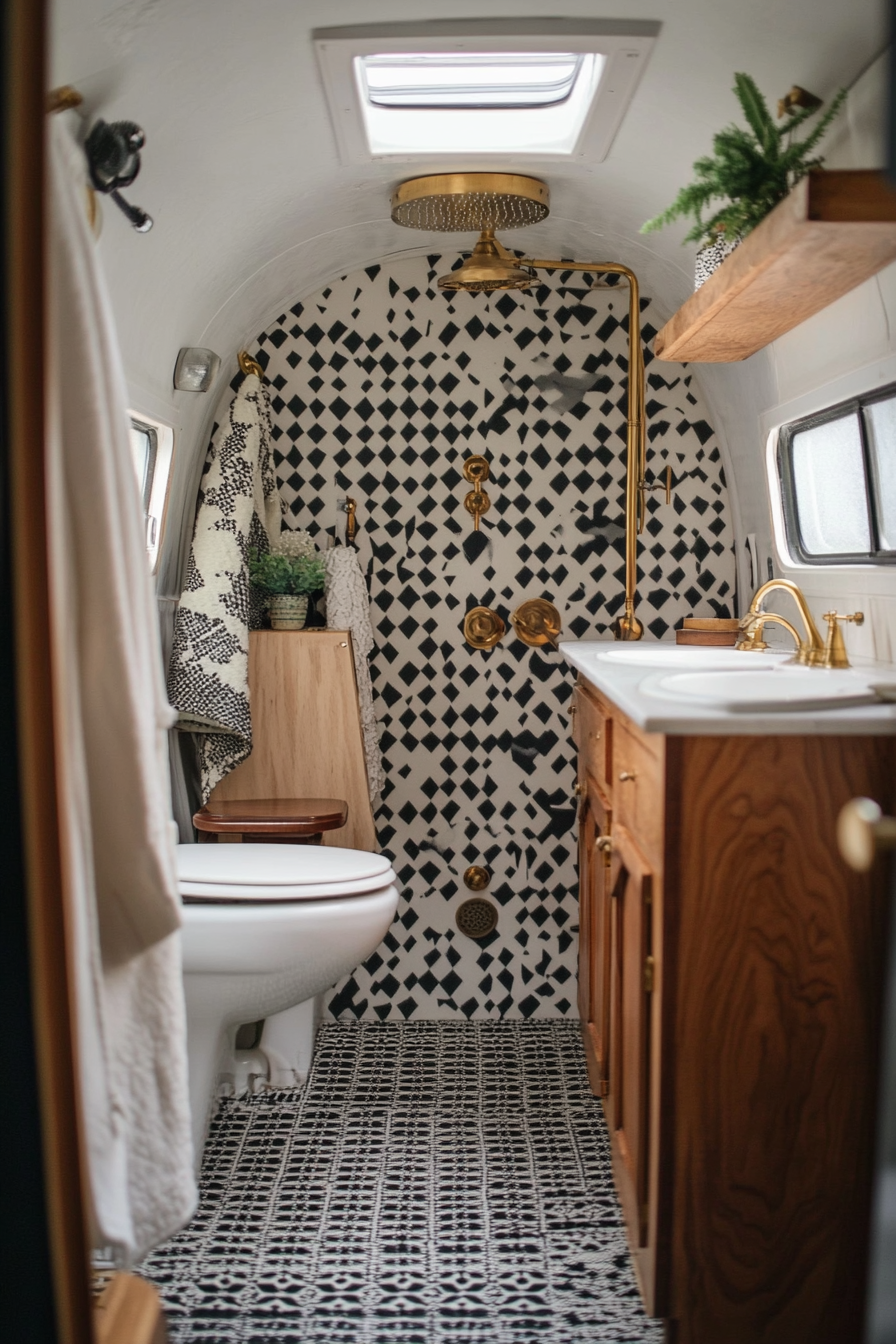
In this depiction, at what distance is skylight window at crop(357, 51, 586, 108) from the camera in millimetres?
2080

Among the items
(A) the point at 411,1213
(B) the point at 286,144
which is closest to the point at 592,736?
(A) the point at 411,1213

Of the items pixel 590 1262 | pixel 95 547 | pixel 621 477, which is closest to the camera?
pixel 95 547

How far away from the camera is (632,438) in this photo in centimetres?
299

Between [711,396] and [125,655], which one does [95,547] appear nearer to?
[125,655]

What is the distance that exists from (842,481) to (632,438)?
2.67 ft

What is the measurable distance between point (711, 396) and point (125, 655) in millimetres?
2245

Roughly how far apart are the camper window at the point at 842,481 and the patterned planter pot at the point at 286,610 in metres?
1.25

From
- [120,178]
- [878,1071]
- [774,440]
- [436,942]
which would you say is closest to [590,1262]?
[878,1071]

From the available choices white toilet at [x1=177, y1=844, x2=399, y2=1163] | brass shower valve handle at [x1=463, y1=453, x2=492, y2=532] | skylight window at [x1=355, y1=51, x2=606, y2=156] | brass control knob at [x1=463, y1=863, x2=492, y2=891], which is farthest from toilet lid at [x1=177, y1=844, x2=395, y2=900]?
skylight window at [x1=355, y1=51, x2=606, y2=156]

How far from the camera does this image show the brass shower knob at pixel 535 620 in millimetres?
3137

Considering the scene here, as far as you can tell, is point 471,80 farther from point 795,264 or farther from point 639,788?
point 639,788

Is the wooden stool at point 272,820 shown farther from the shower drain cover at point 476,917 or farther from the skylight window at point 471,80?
the skylight window at point 471,80

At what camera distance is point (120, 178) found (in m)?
1.86

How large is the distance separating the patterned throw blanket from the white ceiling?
0.17 meters
